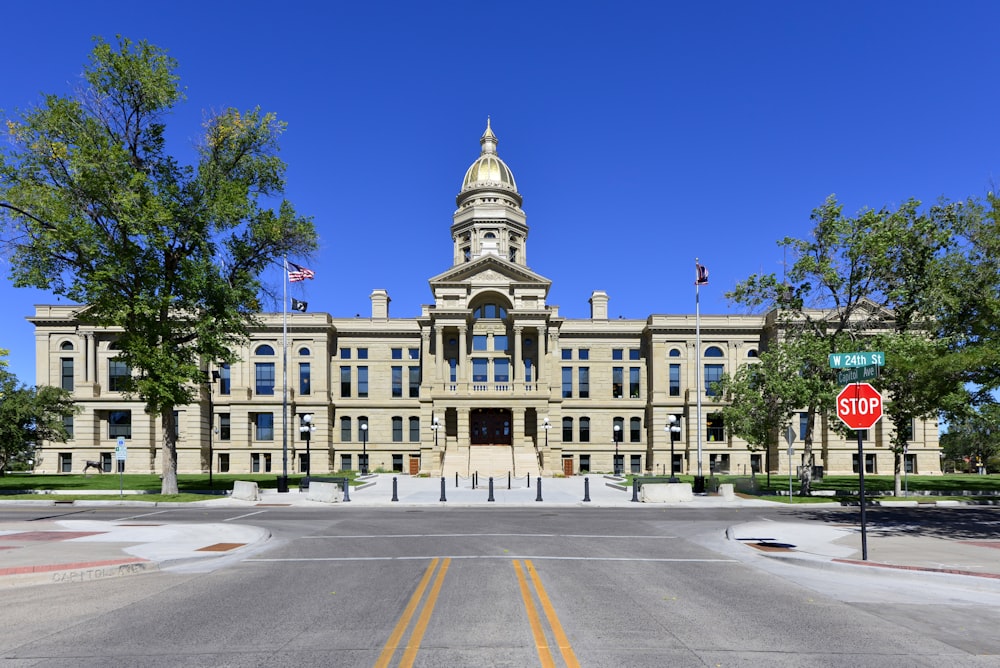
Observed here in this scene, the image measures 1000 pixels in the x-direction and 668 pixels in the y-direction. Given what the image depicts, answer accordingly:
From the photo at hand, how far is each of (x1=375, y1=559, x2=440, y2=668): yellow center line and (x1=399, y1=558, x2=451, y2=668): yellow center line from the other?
14cm

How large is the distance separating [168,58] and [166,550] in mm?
22752

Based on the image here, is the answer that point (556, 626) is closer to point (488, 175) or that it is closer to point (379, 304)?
point (379, 304)

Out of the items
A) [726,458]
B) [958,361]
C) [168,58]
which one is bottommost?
[726,458]

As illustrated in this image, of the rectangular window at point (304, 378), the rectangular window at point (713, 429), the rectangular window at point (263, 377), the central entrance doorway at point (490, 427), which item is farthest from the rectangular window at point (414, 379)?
the rectangular window at point (713, 429)

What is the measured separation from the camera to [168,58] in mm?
30172

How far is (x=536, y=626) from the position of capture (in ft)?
28.5

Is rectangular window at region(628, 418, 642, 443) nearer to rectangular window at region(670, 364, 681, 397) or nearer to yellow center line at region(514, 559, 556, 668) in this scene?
rectangular window at region(670, 364, 681, 397)

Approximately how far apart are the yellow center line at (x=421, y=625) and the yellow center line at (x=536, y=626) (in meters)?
1.27

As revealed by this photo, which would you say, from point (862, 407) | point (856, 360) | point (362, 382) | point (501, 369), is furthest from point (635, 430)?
point (856, 360)

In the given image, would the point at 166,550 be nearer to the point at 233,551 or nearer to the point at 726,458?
the point at 233,551

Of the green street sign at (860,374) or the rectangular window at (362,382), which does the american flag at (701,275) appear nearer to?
the green street sign at (860,374)

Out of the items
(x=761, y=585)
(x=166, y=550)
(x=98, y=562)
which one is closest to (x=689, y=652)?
(x=761, y=585)

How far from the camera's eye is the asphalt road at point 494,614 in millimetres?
7539

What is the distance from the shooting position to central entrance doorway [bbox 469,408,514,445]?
63.2m
